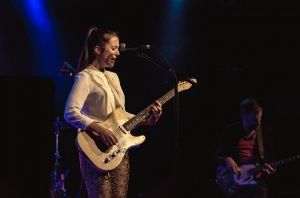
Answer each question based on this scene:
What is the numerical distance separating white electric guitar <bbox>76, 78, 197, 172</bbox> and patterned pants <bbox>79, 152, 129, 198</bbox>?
0.06 meters

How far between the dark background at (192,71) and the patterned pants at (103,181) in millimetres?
3286

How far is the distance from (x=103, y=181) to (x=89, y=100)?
0.65m

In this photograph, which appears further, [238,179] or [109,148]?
[238,179]

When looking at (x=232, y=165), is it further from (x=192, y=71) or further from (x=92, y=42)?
(x=92, y=42)

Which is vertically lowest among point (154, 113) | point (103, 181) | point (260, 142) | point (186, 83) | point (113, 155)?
point (103, 181)

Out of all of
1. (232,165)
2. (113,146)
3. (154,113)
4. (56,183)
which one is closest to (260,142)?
(232,165)

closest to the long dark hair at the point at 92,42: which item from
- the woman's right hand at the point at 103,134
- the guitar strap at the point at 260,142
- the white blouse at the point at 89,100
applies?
the white blouse at the point at 89,100

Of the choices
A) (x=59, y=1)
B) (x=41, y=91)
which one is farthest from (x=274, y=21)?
(x=41, y=91)

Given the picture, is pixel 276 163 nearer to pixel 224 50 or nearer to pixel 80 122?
pixel 224 50

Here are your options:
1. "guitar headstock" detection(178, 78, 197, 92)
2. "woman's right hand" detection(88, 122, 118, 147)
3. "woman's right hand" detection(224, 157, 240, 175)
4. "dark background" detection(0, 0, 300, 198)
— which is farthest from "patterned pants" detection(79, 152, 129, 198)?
"dark background" detection(0, 0, 300, 198)

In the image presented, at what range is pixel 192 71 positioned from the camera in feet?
21.6

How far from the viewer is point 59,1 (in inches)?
245

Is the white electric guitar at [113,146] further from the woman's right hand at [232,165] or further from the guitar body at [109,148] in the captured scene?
the woman's right hand at [232,165]

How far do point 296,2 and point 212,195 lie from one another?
3515mm
